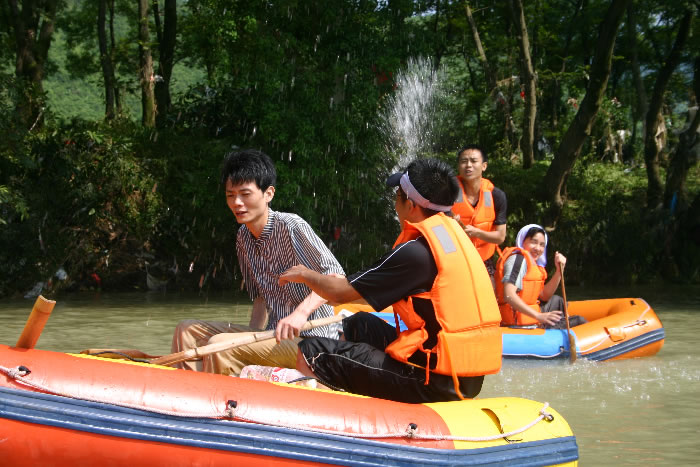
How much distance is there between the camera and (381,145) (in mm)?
13359

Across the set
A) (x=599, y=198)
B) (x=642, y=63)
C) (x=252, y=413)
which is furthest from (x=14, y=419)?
(x=642, y=63)

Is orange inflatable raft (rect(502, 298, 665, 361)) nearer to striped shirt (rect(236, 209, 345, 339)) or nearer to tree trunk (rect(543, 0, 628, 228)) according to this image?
striped shirt (rect(236, 209, 345, 339))

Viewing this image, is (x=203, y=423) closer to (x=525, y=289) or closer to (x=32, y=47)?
(x=525, y=289)

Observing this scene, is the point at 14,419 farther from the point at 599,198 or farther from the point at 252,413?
the point at 599,198

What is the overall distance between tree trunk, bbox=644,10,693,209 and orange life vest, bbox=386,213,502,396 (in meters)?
11.1

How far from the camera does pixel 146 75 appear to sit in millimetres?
15578

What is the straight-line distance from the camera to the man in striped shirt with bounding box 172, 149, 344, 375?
3.84 metres

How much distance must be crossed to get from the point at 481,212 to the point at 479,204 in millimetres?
69

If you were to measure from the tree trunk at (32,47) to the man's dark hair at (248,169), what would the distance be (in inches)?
358

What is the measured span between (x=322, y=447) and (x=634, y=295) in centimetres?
1004

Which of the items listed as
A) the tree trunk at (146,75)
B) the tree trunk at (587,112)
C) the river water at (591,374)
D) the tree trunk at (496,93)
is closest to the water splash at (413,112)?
the tree trunk at (496,93)

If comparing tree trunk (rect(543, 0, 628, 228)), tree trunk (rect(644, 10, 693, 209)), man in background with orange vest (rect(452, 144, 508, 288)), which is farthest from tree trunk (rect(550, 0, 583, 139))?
man in background with orange vest (rect(452, 144, 508, 288))

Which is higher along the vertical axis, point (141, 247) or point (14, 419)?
point (14, 419)

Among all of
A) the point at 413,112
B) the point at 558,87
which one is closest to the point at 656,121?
the point at 413,112
